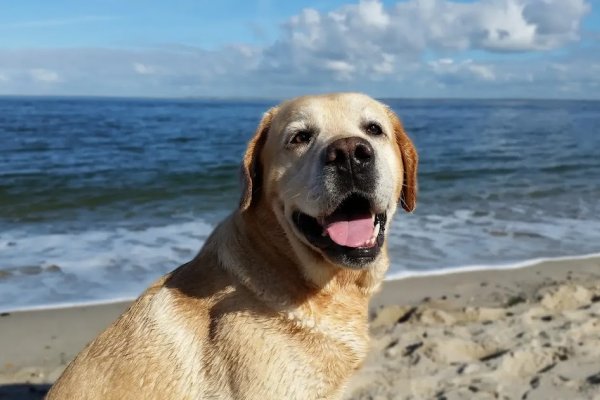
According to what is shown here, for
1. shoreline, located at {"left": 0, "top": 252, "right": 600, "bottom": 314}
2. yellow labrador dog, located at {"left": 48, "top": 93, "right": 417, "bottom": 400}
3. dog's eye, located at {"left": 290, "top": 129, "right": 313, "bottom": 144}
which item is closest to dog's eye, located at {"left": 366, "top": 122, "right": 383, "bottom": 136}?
yellow labrador dog, located at {"left": 48, "top": 93, "right": 417, "bottom": 400}

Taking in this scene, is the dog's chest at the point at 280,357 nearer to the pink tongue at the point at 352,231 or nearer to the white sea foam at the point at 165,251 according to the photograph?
the pink tongue at the point at 352,231

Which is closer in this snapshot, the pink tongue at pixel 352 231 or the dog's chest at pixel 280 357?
the dog's chest at pixel 280 357

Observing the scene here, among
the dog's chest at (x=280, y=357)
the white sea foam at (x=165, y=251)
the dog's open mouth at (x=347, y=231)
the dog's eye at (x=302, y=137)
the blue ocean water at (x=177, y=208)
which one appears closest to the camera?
the dog's chest at (x=280, y=357)

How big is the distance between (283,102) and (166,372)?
1.42 meters

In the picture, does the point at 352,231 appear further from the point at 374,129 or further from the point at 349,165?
the point at 374,129

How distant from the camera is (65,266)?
726cm

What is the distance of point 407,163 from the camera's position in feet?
11.3

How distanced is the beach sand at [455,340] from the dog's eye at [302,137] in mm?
2047

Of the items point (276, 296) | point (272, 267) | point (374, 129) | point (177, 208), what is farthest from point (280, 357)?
point (177, 208)

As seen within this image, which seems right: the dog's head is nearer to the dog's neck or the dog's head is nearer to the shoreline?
the dog's neck

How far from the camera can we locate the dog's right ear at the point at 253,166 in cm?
298

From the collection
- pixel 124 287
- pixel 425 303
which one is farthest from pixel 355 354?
pixel 124 287

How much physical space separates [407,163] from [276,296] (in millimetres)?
1045

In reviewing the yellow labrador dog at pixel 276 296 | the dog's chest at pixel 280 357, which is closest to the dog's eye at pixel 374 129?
the yellow labrador dog at pixel 276 296
